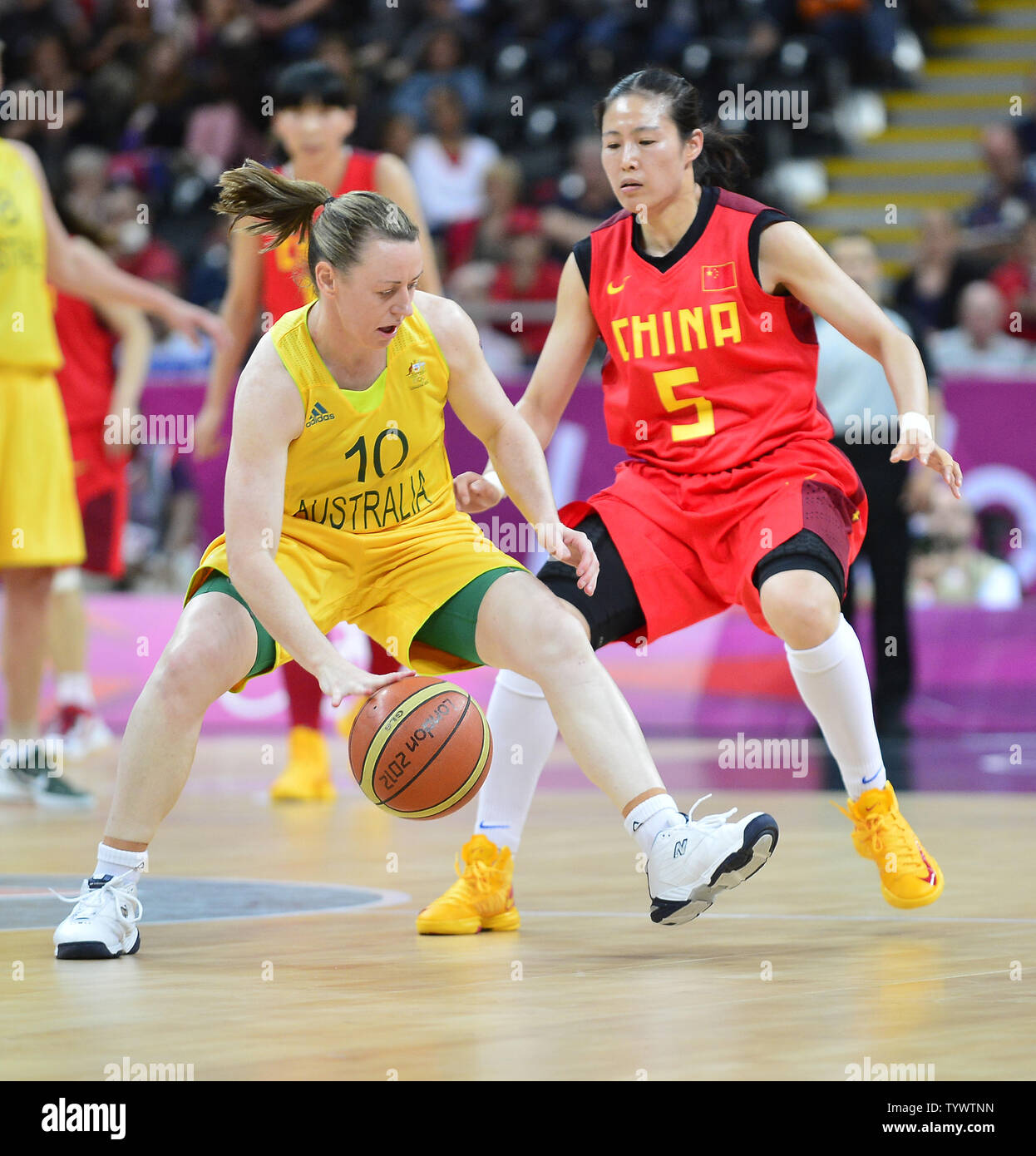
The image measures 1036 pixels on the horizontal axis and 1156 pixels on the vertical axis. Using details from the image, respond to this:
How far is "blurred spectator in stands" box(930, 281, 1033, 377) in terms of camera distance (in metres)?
10.9

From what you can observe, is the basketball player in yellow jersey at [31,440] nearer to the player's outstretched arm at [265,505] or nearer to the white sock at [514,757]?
the white sock at [514,757]

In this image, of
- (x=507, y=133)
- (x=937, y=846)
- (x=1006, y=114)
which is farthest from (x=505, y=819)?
(x=1006, y=114)

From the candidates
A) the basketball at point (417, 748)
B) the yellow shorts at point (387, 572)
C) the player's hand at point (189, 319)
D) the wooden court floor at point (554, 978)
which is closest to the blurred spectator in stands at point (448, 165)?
the player's hand at point (189, 319)

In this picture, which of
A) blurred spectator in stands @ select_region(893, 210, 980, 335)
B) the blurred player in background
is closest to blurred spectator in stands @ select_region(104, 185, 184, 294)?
the blurred player in background

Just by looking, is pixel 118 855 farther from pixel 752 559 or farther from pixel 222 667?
pixel 752 559

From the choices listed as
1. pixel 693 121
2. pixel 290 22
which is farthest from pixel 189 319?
pixel 290 22

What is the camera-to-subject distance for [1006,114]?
15094 millimetres

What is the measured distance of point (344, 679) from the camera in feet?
12.5

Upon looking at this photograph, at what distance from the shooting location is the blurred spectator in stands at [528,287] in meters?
12.2

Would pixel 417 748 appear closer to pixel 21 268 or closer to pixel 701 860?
pixel 701 860

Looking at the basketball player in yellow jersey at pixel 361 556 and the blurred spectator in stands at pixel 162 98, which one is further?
the blurred spectator in stands at pixel 162 98

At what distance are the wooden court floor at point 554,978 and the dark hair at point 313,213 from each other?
1453 millimetres

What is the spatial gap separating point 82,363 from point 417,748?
17.3 ft
